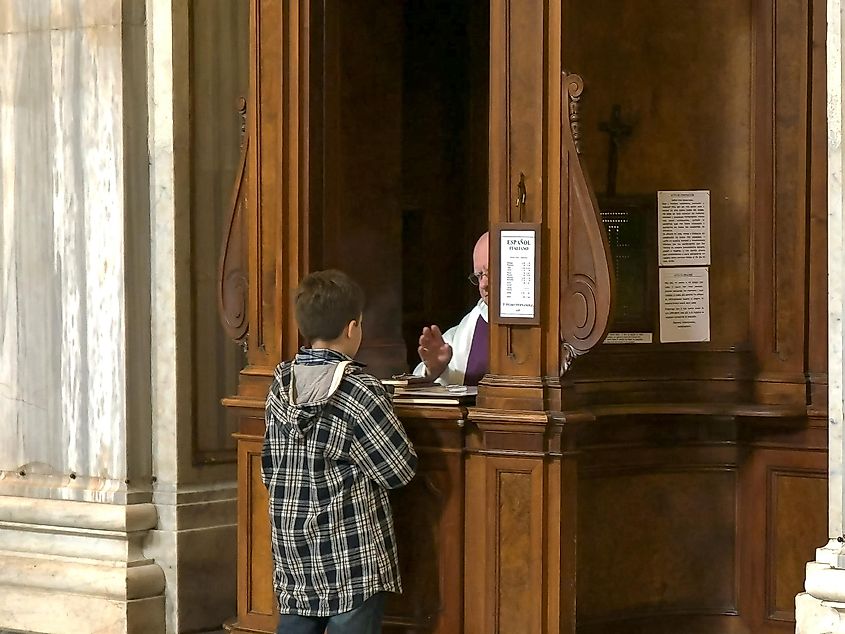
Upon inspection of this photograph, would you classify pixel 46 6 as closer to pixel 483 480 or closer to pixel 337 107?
pixel 337 107

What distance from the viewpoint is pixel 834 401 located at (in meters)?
4.25

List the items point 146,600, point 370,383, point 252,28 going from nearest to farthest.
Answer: point 370,383
point 252,28
point 146,600

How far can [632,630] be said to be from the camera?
5355 mm

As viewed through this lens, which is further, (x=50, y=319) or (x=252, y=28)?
(x=50, y=319)

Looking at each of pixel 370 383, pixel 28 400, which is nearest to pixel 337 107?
pixel 370 383

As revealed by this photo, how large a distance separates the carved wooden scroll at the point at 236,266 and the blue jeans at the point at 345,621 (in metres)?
1.13

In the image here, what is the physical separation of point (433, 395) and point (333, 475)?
19.4 inches

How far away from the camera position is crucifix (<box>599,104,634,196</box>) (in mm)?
5336

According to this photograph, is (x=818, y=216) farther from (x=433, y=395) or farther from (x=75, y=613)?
(x=75, y=613)

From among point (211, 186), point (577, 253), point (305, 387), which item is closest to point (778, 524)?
point (577, 253)

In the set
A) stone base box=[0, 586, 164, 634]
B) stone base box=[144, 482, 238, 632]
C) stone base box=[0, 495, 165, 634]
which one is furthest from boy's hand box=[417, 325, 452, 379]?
stone base box=[0, 586, 164, 634]

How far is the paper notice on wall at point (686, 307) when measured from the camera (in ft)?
17.7

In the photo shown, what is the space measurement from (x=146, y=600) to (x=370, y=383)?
1732 mm

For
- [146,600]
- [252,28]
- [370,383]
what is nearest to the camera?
[370,383]
